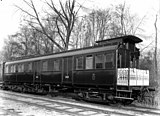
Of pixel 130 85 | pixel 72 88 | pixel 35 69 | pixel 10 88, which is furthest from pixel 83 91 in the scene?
pixel 10 88

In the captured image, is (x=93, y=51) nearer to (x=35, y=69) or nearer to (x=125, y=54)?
(x=125, y=54)

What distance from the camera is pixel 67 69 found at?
15.6 meters

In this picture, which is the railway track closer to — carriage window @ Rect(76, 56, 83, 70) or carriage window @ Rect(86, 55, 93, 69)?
carriage window @ Rect(86, 55, 93, 69)

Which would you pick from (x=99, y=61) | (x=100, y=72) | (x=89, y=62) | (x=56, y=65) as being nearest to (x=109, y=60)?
→ (x=99, y=61)

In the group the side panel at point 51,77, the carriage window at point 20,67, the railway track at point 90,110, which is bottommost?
the railway track at point 90,110

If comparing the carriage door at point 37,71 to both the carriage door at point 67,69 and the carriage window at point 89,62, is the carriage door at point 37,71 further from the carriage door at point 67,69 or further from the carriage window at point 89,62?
the carriage window at point 89,62

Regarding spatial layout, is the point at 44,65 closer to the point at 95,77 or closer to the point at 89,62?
the point at 89,62

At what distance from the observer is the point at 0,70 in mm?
28281

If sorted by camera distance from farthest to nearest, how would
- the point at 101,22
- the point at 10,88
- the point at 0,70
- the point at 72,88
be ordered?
the point at 101,22, the point at 0,70, the point at 10,88, the point at 72,88

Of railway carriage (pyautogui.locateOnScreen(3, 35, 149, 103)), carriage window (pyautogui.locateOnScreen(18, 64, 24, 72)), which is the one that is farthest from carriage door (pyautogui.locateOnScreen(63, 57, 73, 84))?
carriage window (pyautogui.locateOnScreen(18, 64, 24, 72))

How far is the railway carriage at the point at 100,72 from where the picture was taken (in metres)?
12.1

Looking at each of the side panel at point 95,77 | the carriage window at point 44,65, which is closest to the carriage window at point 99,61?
the side panel at point 95,77

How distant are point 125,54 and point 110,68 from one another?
1.37 m

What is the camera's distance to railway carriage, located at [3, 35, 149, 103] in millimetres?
12117
